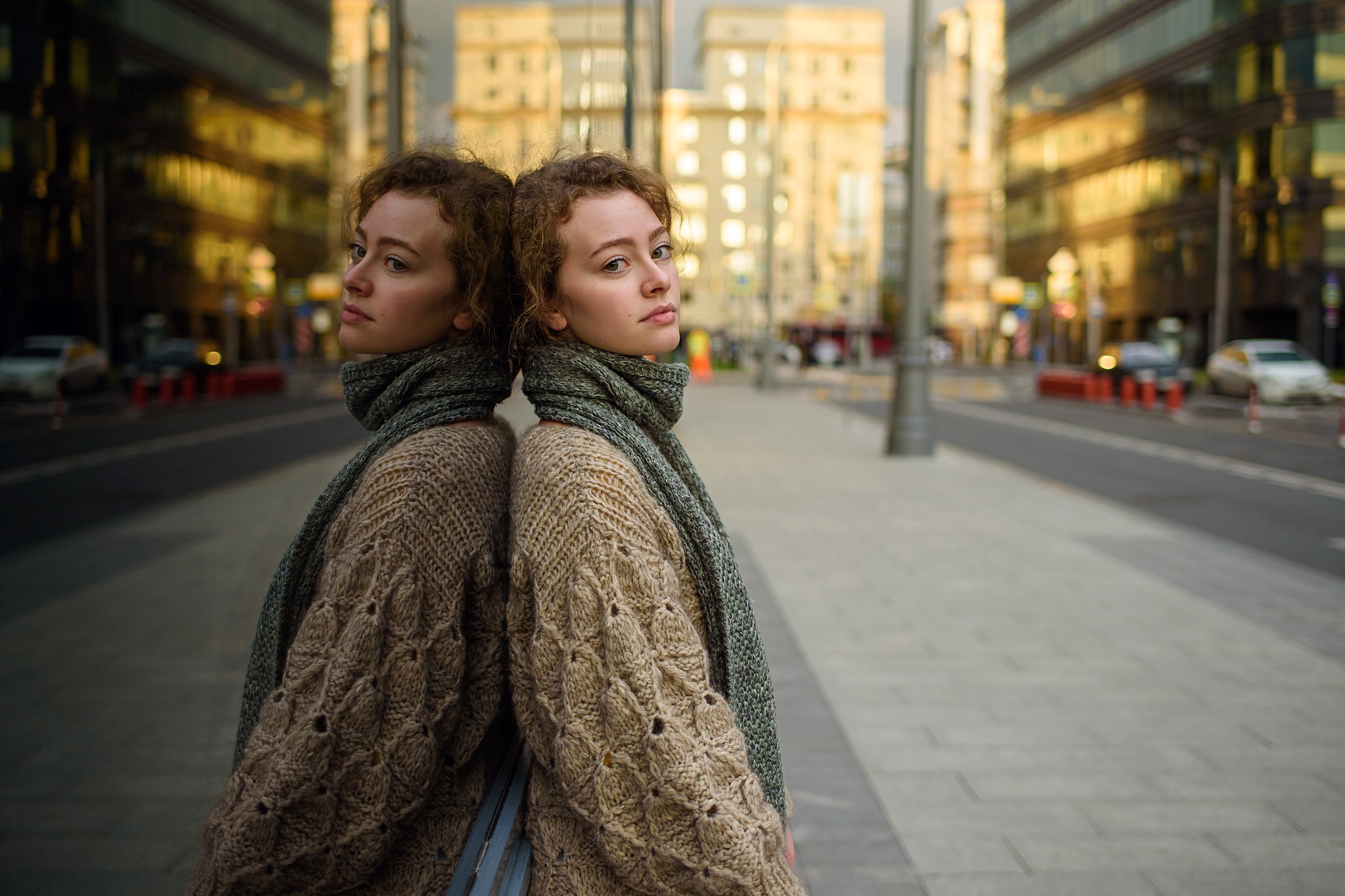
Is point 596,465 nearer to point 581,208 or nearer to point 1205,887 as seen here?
point 581,208

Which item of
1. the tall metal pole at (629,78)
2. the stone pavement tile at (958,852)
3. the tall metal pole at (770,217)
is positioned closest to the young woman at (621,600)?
the stone pavement tile at (958,852)

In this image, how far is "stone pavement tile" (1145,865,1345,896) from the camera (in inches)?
126

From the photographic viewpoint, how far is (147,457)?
307 cm

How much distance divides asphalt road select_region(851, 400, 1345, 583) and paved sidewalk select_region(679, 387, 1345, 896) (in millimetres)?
803

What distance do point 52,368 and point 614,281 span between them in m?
1.45

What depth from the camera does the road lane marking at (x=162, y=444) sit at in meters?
2.45

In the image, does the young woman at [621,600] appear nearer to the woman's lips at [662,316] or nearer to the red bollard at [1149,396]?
the woman's lips at [662,316]

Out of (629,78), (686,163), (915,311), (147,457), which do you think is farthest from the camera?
(915,311)

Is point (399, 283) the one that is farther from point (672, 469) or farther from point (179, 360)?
point (179, 360)

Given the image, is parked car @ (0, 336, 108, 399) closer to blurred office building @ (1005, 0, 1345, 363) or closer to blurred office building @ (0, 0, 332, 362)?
blurred office building @ (0, 0, 332, 362)

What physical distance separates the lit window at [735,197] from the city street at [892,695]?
8.29 metres

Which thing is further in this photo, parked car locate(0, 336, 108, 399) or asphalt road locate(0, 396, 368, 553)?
asphalt road locate(0, 396, 368, 553)

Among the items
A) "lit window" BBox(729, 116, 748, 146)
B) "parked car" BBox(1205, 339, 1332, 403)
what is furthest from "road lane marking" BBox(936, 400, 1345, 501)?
"lit window" BBox(729, 116, 748, 146)

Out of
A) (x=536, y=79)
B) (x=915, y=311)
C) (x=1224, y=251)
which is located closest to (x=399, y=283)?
(x=536, y=79)
